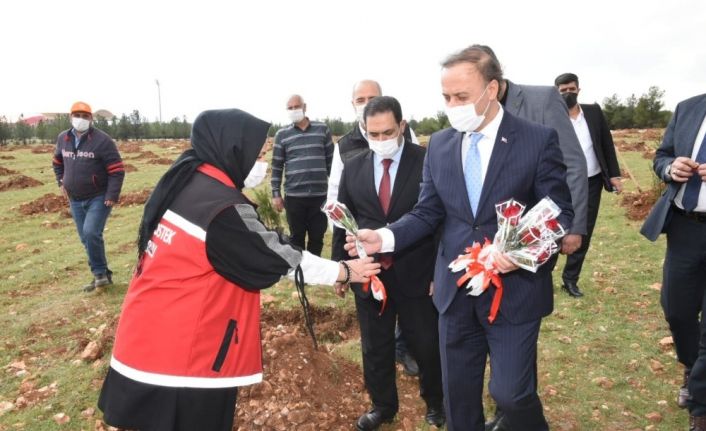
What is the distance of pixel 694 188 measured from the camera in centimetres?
317

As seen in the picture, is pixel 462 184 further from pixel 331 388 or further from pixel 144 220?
pixel 331 388

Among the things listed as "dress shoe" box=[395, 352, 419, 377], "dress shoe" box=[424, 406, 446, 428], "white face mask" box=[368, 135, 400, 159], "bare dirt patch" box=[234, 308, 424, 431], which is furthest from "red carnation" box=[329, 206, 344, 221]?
"dress shoe" box=[395, 352, 419, 377]

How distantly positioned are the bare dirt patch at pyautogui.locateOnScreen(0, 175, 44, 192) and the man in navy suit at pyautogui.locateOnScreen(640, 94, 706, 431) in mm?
17529

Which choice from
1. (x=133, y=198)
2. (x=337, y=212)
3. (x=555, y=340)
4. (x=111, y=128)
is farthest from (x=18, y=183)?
(x=111, y=128)

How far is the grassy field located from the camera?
3.64m

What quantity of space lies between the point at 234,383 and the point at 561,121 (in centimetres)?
248

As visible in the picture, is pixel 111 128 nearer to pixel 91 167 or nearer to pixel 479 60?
pixel 91 167

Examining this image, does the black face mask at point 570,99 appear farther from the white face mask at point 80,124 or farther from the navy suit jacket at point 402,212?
the white face mask at point 80,124

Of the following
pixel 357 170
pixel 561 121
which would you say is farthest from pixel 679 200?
pixel 357 170

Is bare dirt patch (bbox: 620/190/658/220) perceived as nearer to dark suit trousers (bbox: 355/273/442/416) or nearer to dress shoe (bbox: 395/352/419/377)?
dress shoe (bbox: 395/352/419/377)

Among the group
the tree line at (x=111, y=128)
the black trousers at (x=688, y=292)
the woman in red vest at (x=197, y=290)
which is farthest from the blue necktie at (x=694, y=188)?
the tree line at (x=111, y=128)

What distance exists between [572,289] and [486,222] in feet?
12.4

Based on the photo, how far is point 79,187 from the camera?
20.9 feet

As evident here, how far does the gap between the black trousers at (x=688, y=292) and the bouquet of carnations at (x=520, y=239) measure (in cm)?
150
